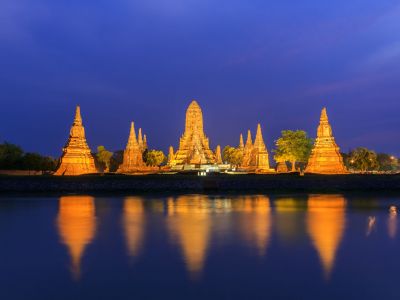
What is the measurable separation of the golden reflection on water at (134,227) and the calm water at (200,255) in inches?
1.4

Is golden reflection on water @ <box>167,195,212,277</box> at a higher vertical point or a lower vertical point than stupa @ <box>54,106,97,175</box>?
lower

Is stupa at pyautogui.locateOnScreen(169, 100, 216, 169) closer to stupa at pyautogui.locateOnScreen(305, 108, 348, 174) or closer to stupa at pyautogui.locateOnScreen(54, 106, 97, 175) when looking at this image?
stupa at pyautogui.locateOnScreen(54, 106, 97, 175)

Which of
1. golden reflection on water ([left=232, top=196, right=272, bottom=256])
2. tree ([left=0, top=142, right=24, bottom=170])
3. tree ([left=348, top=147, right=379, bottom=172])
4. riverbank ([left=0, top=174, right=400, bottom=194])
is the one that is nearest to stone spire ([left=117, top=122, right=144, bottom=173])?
tree ([left=0, top=142, right=24, bottom=170])

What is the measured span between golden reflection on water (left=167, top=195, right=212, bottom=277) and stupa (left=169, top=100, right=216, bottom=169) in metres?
46.1

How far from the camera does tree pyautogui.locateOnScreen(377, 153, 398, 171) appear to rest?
100938 mm

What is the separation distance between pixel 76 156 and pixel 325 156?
27851 mm

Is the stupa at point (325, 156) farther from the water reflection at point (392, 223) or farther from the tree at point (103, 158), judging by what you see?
the tree at point (103, 158)

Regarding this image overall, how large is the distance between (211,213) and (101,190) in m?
17.5

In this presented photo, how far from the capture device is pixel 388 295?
9.08 metres

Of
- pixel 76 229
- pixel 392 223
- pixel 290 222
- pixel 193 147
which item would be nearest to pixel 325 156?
pixel 193 147

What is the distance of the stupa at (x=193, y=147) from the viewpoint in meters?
70.6

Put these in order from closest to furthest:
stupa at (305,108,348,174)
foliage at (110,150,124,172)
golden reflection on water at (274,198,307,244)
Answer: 1. golden reflection on water at (274,198,307,244)
2. stupa at (305,108,348,174)
3. foliage at (110,150,124,172)

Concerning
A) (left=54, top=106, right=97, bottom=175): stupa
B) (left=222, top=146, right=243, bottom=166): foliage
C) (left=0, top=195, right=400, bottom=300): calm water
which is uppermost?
(left=222, top=146, right=243, bottom=166): foliage

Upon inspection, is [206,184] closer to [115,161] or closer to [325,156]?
[325,156]
